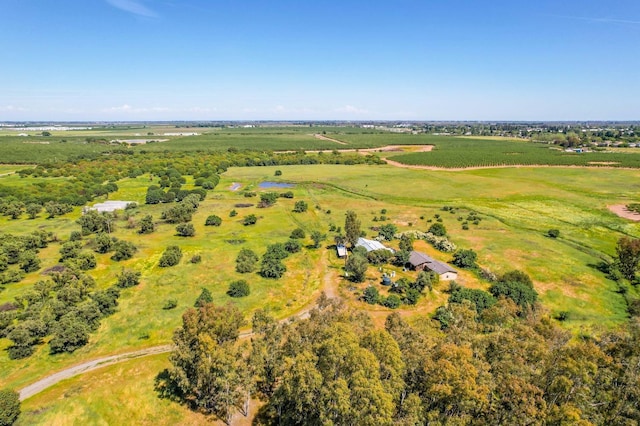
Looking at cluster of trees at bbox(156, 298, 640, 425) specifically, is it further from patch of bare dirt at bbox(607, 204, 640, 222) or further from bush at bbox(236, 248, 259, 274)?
patch of bare dirt at bbox(607, 204, 640, 222)

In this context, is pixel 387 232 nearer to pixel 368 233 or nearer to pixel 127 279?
pixel 368 233

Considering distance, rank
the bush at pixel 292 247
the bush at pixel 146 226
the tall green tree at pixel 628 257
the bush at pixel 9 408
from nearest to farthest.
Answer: the bush at pixel 9 408
the tall green tree at pixel 628 257
the bush at pixel 292 247
the bush at pixel 146 226

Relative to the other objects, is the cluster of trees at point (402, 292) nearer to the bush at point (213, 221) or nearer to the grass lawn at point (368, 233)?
the grass lawn at point (368, 233)

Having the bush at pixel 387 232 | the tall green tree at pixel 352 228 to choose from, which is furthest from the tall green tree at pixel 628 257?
the tall green tree at pixel 352 228

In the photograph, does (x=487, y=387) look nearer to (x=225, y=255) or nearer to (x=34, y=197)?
(x=225, y=255)

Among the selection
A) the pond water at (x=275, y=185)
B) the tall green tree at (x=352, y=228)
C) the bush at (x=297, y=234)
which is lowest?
the bush at (x=297, y=234)

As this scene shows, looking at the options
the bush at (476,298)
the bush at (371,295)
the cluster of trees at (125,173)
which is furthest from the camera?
the cluster of trees at (125,173)

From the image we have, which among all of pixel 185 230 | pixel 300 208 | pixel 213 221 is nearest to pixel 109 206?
pixel 213 221
